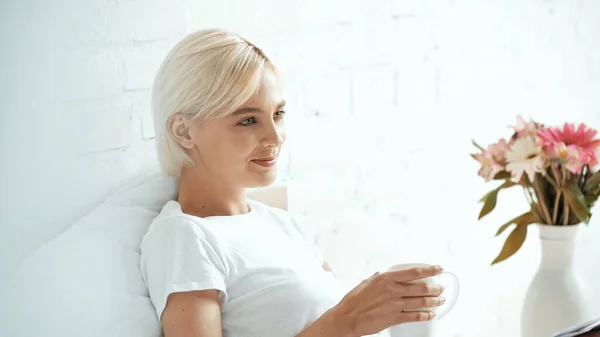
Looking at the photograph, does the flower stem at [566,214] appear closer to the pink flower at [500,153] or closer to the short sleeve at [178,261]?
the pink flower at [500,153]

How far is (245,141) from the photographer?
1.33 metres

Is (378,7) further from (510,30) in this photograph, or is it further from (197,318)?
(197,318)

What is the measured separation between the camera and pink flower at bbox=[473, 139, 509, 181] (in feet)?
5.46

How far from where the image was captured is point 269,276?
4.40 ft

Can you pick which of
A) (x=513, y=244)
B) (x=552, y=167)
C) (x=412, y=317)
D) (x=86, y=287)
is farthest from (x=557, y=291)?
(x=86, y=287)

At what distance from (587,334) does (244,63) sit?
73 cm

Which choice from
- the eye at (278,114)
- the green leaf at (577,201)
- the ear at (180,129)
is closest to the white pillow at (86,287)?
the ear at (180,129)

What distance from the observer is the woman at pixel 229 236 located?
1224 mm

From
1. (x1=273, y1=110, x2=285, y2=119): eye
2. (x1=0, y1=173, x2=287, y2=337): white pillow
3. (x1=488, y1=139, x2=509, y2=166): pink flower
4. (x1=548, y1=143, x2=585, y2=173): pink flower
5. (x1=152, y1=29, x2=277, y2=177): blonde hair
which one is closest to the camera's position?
(x1=0, y1=173, x2=287, y2=337): white pillow

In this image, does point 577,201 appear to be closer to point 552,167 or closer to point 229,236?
point 552,167

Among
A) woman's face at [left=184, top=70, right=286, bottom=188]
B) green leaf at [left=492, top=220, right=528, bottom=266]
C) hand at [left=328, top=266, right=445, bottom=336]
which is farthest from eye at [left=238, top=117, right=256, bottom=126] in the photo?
green leaf at [left=492, top=220, right=528, bottom=266]

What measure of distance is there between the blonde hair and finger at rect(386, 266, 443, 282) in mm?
369

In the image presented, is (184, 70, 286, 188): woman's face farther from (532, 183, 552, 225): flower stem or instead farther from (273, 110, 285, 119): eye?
(532, 183, 552, 225): flower stem

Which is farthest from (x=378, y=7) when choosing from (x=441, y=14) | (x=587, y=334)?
(x=587, y=334)
